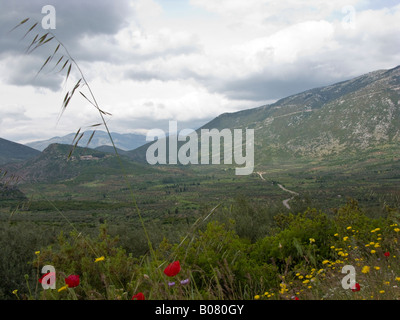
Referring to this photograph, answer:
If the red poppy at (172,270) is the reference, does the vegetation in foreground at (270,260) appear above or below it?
below

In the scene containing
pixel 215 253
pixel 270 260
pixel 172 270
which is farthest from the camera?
pixel 270 260

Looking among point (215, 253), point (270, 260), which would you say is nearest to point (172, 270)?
point (215, 253)

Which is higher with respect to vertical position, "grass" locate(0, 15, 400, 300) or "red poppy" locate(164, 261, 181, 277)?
"red poppy" locate(164, 261, 181, 277)

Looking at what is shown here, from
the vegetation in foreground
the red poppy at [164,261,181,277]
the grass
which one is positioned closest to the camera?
the red poppy at [164,261,181,277]

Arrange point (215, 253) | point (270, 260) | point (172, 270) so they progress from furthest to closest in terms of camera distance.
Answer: point (270, 260), point (215, 253), point (172, 270)

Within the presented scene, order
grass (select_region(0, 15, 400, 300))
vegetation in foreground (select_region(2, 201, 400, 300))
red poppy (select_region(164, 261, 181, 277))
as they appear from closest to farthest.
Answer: red poppy (select_region(164, 261, 181, 277)) < grass (select_region(0, 15, 400, 300)) < vegetation in foreground (select_region(2, 201, 400, 300))

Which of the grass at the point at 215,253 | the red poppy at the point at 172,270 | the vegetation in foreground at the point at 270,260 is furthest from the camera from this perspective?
the vegetation in foreground at the point at 270,260

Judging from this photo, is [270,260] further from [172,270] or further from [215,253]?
[172,270]

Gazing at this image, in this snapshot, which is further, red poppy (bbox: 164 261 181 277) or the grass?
the grass

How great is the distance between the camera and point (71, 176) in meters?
190

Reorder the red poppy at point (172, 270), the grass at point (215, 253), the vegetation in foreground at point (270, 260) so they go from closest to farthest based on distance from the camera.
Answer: the red poppy at point (172, 270) → the grass at point (215, 253) → the vegetation in foreground at point (270, 260)
